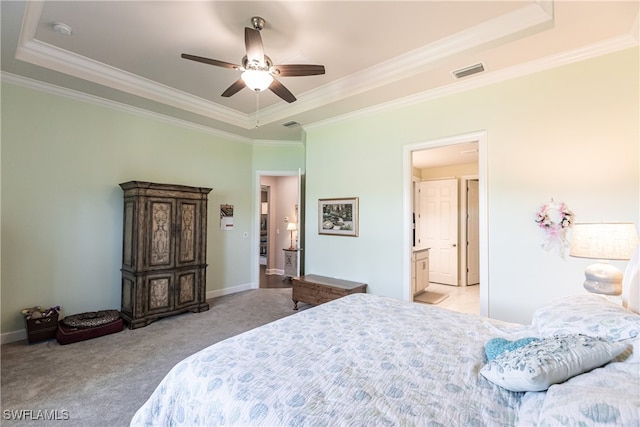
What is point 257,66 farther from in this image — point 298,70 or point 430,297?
point 430,297

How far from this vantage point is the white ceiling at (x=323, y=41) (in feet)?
7.58

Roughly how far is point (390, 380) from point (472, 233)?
5.79 metres

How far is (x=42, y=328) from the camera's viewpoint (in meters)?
3.11

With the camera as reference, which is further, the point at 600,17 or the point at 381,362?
the point at 600,17

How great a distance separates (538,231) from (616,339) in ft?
5.98

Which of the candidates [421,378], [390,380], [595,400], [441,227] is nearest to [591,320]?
[595,400]

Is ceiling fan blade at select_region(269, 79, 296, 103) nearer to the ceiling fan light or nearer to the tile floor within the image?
the ceiling fan light

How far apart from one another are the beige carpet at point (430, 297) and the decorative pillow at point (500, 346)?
3576 millimetres

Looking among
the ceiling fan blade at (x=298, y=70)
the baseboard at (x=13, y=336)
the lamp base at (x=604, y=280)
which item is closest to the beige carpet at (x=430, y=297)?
the lamp base at (x=604, y=280)

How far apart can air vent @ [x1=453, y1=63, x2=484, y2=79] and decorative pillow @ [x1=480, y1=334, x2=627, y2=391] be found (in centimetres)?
257

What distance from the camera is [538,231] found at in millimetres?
2740

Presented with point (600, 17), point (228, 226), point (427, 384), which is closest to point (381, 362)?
point (427, 384)

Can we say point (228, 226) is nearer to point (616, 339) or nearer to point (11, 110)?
point (11, 110)

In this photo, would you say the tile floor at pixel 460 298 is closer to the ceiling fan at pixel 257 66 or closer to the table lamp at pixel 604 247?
the table lamp at pixel 604 247
